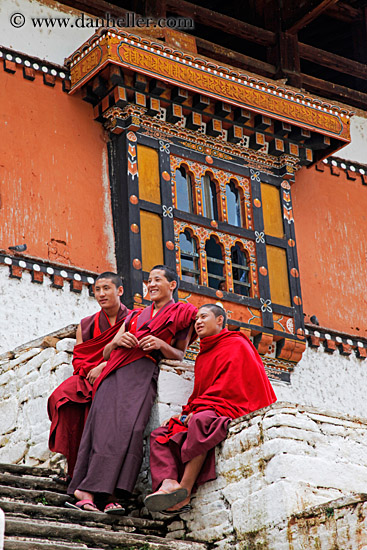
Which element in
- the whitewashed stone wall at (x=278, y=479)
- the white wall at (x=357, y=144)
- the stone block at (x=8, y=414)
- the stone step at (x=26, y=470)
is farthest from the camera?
the white wall at (x=357, y=144)

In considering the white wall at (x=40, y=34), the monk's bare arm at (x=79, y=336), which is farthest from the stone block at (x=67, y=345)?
the white wall at (x=40, y=34)

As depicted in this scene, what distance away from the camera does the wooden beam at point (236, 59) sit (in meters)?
11.7

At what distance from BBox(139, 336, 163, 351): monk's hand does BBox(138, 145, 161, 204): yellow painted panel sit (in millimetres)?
4075

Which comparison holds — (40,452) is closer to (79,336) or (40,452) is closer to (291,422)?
(79,336)

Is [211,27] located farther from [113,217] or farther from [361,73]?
[113,217]

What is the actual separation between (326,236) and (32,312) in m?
3.84

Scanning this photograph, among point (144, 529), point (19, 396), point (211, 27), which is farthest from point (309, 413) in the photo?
point (211, 27)

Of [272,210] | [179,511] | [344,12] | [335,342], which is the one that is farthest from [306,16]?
[179,511]

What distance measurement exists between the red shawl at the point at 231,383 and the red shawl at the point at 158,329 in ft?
1.16

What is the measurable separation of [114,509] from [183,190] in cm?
540

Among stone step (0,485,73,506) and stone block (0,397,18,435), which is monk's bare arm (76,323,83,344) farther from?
stone step (0,485,73,506)

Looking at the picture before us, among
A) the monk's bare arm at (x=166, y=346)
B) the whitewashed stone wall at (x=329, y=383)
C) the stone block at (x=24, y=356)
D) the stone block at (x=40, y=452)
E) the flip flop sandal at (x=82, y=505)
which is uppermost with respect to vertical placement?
the whitewashed stone wall at (x=329, y=383)

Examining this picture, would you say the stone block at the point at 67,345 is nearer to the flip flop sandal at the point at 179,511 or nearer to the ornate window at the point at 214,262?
the flip flop sandal at the point at 179,511

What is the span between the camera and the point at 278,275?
11.0m
